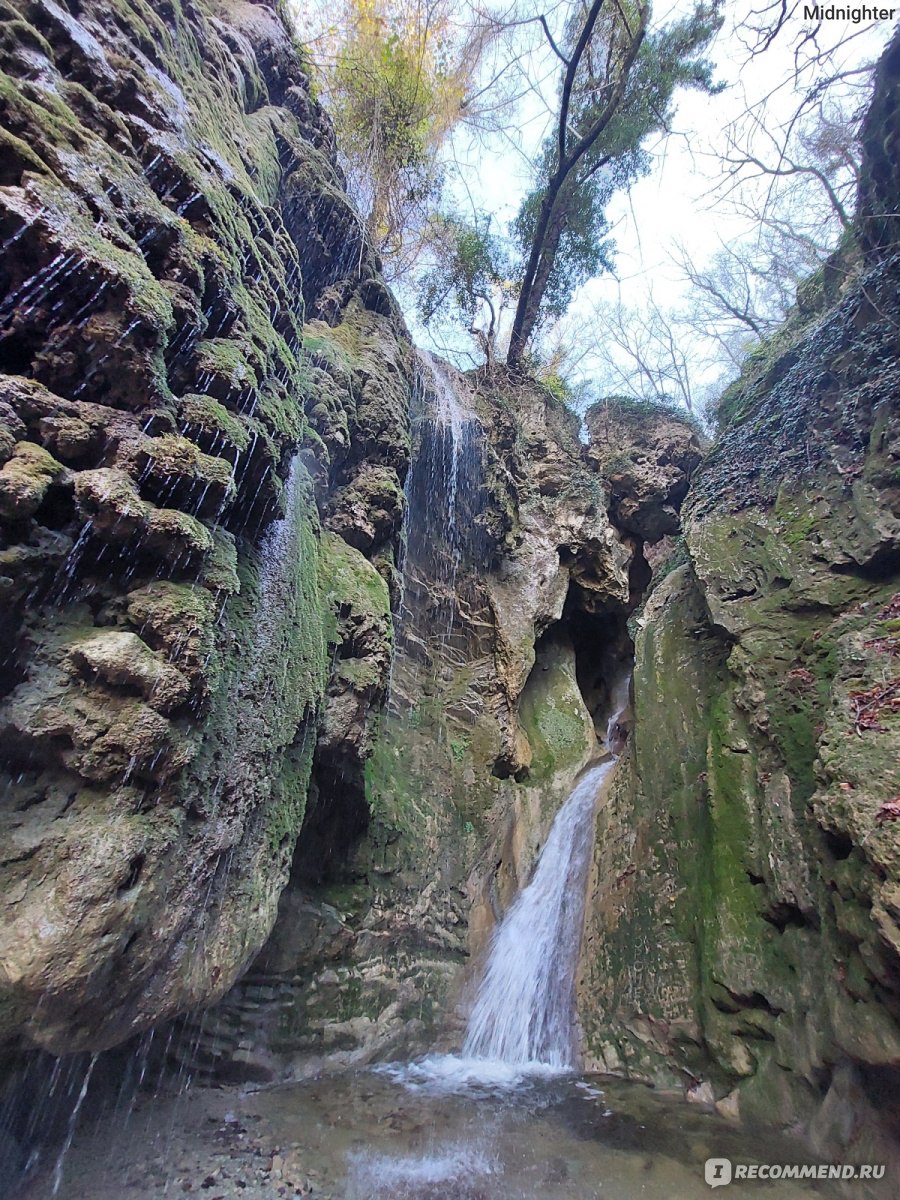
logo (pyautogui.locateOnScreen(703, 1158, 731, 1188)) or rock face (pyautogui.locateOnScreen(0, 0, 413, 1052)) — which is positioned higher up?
rock face (pyautogui.locateOnScreen(0, 0, 413, 1052))

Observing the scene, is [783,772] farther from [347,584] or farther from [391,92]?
[391,92]

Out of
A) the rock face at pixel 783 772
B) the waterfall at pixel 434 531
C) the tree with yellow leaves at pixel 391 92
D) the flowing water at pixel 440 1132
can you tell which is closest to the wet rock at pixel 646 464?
the rock face at pixel 783 772

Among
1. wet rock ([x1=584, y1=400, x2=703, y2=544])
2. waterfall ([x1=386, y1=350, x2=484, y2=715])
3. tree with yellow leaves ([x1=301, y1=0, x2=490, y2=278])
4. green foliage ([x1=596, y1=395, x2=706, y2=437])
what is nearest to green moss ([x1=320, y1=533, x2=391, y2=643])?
waterfall ([x1=386, y1=350, x2=484, y2=715])

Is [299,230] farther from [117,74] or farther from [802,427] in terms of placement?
[802,427]

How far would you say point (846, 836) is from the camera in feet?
14.8

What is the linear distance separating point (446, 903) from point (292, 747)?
3977 millimetres

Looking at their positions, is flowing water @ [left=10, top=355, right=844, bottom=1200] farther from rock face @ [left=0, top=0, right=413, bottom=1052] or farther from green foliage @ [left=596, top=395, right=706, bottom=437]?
green foliage @ [left=596, top=395, right=706, bottom=437]

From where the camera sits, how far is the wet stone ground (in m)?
3.64

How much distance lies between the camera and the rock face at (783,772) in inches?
175

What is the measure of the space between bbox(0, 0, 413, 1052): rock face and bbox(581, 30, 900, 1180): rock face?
14.7ft

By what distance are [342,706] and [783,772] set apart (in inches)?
182

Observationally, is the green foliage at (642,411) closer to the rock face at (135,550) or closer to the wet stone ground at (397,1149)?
the rock face at (135,550)

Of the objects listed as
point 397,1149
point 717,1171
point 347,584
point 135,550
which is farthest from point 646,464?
point 397,1149

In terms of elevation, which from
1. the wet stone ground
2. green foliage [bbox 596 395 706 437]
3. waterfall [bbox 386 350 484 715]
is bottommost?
the wet stone ground
